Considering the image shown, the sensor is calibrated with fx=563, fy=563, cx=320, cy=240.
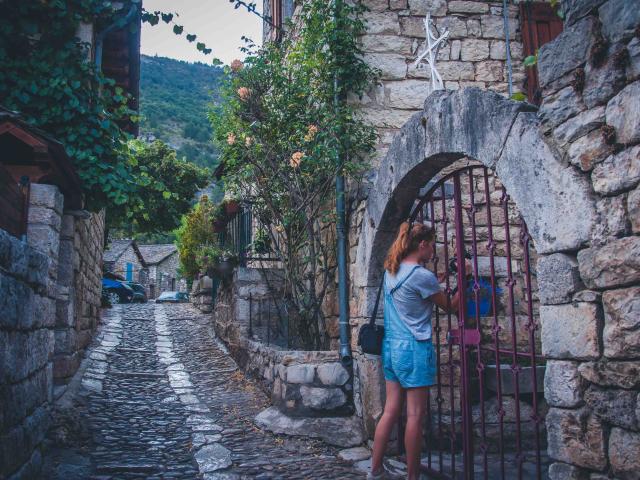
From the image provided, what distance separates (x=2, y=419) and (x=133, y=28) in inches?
204

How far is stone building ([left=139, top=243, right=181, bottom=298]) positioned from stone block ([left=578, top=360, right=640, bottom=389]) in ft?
139

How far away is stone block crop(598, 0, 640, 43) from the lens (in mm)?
1984

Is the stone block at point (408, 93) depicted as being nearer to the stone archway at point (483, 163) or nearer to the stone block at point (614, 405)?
the stone archway at point (483, 163)

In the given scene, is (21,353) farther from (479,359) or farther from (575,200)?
(575,200)

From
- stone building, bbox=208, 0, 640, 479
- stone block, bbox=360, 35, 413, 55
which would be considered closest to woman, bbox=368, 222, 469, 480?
stone building, bbox=208, 0, 640, 479

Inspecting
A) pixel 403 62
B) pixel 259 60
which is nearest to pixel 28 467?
pixel 259 60

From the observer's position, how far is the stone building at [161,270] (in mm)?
44188

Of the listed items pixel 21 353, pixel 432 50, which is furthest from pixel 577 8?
pixel 432 50

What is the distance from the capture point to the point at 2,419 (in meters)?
2.84

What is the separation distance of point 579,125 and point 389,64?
12.9 ft

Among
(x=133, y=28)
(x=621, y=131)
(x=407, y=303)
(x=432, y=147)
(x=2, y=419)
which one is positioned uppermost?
(x=133, y=28)

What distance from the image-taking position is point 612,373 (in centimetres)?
208

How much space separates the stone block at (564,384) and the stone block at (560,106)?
1.01m

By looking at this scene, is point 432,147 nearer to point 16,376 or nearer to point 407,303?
point 407,303
